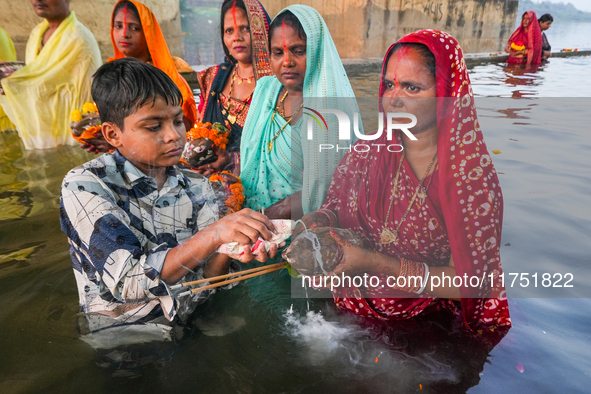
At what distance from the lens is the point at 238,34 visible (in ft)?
9.50

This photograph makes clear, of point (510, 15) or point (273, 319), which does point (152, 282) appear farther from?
point (510, 15)

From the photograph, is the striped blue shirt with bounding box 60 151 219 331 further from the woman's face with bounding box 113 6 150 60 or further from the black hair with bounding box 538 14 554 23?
the black hair with bounding box 538 14 554 23

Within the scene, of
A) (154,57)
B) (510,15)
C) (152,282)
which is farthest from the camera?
(510,15)

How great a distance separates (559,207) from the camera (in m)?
2.95

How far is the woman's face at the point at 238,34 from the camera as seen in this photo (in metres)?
2.86

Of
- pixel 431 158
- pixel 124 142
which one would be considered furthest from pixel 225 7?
pixel 431 158

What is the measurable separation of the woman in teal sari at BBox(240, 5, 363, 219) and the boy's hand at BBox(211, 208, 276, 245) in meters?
0.81

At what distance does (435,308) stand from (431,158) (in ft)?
2.77

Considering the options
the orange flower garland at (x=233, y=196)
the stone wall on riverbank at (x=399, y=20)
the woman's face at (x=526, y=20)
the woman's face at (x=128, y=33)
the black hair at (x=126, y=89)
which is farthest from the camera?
the woman's face at (x=526, y=20)

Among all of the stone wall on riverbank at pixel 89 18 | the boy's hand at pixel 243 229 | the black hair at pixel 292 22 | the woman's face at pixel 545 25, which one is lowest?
the boy's hand at pixel 243 229

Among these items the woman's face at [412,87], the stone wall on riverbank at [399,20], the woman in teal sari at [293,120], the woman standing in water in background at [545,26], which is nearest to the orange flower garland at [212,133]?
the woman in teal sari at [293,120]

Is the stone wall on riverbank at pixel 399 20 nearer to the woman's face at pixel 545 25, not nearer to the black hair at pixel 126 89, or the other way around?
the woman's face at pixel 545 25

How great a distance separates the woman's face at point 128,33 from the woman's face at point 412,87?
2.93 meters

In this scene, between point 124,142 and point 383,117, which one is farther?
point 124,142
